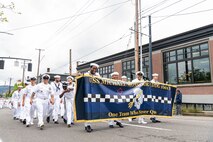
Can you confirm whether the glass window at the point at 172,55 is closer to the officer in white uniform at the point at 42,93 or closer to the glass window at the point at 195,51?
the glass window at the point at 195,51

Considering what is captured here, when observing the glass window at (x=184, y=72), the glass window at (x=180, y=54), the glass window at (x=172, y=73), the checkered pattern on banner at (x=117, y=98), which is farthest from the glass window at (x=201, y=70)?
the checkered pattern on banner at (x=117, y=98)

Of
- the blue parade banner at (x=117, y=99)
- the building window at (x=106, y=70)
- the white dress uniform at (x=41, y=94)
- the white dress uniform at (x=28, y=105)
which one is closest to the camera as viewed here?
the blue parade banner at (x=117, y=99)

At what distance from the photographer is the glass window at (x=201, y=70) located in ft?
60.8

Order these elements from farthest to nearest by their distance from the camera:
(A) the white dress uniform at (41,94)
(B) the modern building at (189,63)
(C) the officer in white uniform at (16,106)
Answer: (B) the modern building at (189,63) < (C) the officer in white uniform at (16,106) < (A) the white dress uniform at (41,94)

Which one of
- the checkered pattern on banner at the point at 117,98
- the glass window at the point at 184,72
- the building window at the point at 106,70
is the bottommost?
the checkered pattern on banner at the point at 117,98

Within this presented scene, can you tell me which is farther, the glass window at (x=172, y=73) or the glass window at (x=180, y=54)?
the glass window at (x=172, y=73)

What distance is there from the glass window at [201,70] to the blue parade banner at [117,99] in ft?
35.4

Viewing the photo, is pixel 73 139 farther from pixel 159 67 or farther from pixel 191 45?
pixel 159 67

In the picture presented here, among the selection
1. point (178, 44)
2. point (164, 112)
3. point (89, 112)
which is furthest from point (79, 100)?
point (178, 44)

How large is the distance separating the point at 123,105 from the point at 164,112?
2.40m

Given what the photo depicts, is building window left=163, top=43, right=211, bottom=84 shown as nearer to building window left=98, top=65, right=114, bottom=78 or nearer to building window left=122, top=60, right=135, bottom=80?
building window left=122, top=60, right=135, bottom=80

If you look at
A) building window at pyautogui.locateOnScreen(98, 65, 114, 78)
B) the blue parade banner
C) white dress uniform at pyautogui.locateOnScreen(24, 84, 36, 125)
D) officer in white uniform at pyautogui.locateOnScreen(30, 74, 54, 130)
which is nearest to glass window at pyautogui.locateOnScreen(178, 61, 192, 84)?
the blue parade banner

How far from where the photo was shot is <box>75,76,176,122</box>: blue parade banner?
6.73 metres

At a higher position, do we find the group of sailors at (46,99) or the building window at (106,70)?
the building window at (106,70)
